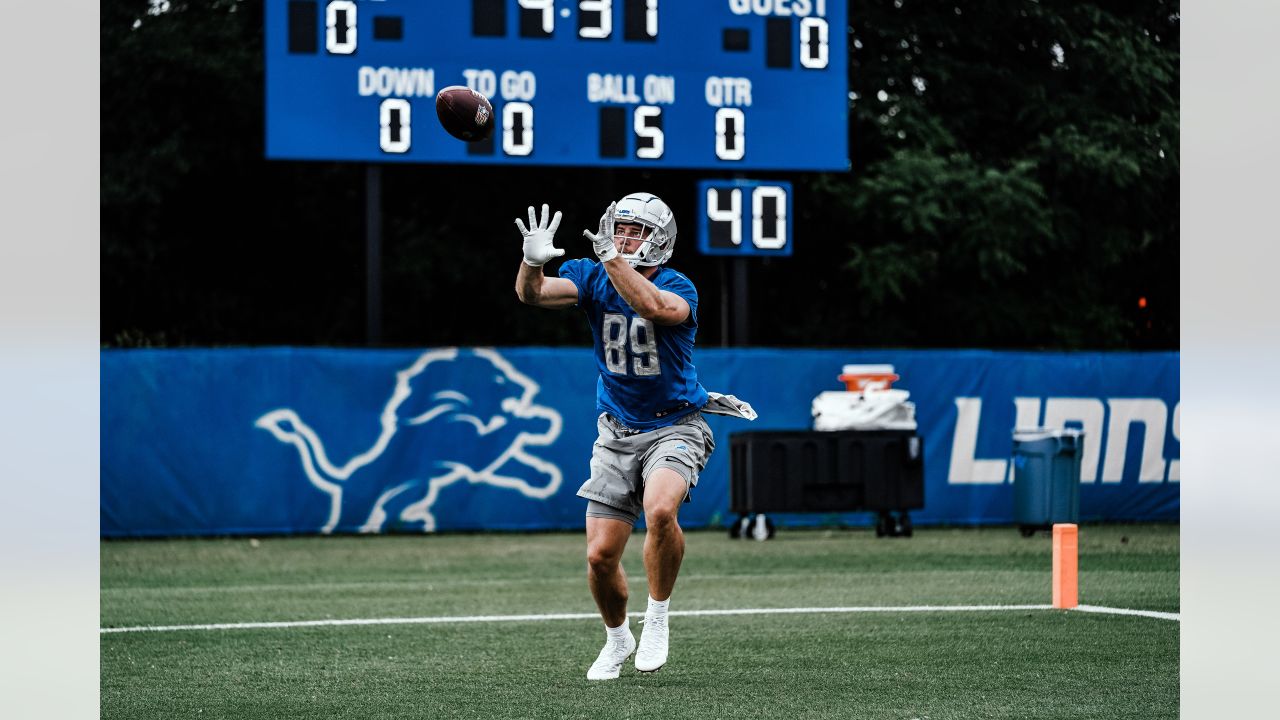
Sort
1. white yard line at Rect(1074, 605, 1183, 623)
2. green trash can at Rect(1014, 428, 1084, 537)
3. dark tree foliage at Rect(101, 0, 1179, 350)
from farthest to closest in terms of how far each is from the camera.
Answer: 1. dark tree foliage at Rect(101, 0, 1179, 350)
2. green trash can at Rect(1014, 428, 1084, 537)
3. white yard line at Rect(1074, 605, 1183, 623)

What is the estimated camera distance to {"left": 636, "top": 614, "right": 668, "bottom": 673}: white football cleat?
271 inches

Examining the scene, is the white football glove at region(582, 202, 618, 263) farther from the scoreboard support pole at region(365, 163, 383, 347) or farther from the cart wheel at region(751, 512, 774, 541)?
the scoreboard support pole at region(365, 163, 383, 347)

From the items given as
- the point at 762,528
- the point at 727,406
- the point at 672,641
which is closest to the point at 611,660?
the point at 727,406

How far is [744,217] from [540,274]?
1063cm

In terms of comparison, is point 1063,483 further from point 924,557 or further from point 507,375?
point 507,375

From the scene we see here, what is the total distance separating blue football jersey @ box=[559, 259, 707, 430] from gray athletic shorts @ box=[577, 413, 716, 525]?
5 cm

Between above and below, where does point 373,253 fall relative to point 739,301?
above

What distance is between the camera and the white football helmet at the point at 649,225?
6.96 metres

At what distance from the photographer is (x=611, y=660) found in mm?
6984

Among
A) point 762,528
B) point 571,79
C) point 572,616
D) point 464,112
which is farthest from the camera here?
point 571,79

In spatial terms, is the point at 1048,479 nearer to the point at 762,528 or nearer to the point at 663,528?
the point at 762,528

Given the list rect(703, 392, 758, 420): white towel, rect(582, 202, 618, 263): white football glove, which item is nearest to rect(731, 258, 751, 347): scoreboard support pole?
rect(703, 392, 758, 420): white towel

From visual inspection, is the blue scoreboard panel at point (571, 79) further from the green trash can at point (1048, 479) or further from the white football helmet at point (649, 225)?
the white football helmet at point (649, 225)

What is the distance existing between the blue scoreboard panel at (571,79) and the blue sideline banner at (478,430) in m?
1.96
